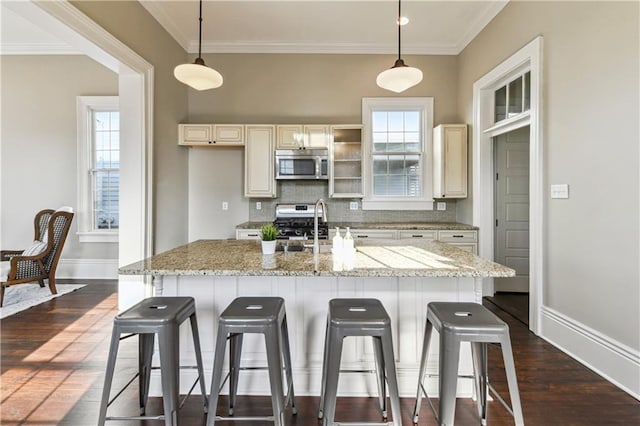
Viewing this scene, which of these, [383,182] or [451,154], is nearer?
[451,154]

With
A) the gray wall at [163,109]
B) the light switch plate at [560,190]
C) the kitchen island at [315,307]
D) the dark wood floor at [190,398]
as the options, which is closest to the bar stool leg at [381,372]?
the dark wood floor at [190,398]

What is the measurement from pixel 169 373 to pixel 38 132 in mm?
5146

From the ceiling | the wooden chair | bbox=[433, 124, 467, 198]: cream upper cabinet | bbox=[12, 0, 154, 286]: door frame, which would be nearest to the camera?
bbox=[12, 0, 154, 286]: door frame

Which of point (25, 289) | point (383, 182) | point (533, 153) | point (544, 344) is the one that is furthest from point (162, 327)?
point (25, 289)

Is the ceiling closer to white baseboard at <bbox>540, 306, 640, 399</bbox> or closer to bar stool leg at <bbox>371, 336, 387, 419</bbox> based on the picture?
white baseboard at <bbox>540, 306, 640, 399</bbox>

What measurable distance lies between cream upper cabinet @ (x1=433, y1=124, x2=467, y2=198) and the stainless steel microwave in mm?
1550

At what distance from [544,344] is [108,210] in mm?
5750

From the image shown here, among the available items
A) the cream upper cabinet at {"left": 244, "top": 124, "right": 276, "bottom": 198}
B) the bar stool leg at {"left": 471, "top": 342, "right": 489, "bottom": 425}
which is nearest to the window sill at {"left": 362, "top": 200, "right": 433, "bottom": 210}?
the cream upper cabinet at {"left": 244, "top": 124, "right": 276, "bottom": 198}

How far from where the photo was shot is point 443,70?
15.3 ft

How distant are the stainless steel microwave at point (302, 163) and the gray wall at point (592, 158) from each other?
7.97 feet

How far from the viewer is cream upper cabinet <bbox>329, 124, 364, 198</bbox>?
4.39m

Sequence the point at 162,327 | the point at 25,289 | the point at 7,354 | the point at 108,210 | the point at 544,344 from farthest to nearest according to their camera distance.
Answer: the point at 108,210 → the point at 25,289 → the point at 544,344 → the point at 7,354 → the point at 162,327

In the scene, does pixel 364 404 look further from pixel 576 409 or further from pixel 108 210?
pixel 108 210

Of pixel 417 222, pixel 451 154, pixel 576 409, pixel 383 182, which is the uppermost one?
pixel 451 154
